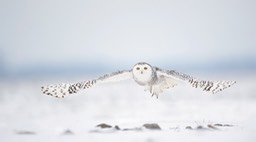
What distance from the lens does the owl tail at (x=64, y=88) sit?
12.9 ft

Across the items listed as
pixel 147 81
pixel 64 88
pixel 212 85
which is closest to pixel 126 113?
pixel 147 81

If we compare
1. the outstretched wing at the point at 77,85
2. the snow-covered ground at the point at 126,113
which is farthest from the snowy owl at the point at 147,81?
the snow-covered ground at the point at 126,113

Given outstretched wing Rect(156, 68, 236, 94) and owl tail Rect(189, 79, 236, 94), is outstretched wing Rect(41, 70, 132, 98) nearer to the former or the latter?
outstretched wing Rect(156, 68, 236, 94)

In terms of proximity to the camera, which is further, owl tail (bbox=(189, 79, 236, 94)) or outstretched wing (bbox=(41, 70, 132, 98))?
outstretched wing (bbox=(41, 70, 132, 98))

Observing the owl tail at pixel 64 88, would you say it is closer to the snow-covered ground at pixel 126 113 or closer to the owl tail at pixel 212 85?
the snow-covered ground at pixel 126 113

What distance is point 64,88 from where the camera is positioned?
3945 mm

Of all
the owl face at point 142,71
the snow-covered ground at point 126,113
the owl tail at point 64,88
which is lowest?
the snow-covered ground at point 126,113

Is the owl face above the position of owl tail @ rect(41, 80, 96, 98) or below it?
above

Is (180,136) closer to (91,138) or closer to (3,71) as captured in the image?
(91,138)

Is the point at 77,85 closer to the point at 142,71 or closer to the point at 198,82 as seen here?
the point at 142,71

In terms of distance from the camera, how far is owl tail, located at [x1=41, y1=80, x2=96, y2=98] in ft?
12.9

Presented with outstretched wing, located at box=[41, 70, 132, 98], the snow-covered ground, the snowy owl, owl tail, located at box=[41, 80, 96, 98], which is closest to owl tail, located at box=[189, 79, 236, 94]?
the snowy owl

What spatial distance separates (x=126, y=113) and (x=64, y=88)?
0.40 m

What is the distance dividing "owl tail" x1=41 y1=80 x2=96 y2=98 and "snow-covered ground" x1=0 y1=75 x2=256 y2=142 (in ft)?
0.52
